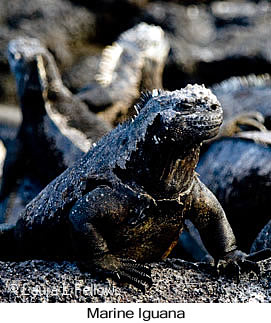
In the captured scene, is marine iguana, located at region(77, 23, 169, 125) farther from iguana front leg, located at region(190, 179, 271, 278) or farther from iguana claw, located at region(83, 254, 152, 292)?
iguana claw, located at region(83, 254, 152, 292)

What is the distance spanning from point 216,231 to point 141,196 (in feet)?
1.69

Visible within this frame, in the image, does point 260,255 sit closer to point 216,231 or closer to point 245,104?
point 216,231

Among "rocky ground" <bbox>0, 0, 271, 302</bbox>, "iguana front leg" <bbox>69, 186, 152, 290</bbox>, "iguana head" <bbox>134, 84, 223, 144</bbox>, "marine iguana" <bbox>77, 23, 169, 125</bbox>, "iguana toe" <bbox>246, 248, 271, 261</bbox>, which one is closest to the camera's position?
"iguana head" <bbox>134, 84, 223, 144</bbox>

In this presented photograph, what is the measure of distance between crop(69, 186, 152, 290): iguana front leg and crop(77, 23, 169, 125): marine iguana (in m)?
3.94

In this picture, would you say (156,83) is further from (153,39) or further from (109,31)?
(109,31)

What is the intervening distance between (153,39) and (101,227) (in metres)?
5.07

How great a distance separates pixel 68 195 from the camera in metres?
3.50

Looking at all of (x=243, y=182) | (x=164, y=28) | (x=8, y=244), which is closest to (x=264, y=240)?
(x=243, y=182)

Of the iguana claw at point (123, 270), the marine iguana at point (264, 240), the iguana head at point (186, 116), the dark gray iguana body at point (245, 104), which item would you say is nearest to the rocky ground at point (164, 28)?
the dark gray iguana body at point (245, 104)

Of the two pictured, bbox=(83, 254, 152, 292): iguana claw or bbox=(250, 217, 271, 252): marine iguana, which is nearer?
bbox=(83, 254, 152, 292): iguana claw

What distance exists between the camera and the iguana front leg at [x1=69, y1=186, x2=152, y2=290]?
3.27m

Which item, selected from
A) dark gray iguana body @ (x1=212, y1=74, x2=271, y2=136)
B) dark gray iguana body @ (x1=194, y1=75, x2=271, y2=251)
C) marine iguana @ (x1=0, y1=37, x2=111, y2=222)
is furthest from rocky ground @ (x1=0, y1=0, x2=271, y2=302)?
dark gray iguana body @ (x1=194, y1=75, x2=271, y2=251)

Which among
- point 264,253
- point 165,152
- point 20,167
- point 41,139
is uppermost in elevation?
point 165,152
